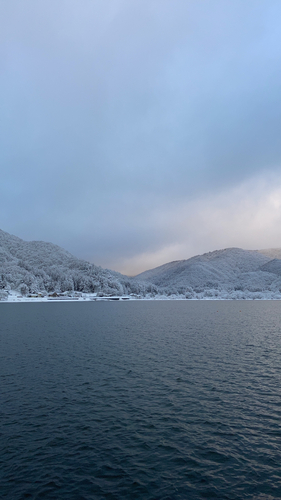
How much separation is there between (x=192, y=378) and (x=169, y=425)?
12406mm

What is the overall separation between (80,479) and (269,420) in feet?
52.5

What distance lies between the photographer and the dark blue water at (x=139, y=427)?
52.2 ft

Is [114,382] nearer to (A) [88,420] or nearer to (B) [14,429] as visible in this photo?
(A) [88,420]

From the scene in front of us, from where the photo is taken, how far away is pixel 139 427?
73.7 feet

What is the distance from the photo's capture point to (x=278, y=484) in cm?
1584

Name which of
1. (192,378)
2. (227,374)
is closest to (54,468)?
(192,378)

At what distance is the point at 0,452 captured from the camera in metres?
18.9

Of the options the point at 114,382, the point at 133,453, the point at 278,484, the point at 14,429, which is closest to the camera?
the point at 278,484

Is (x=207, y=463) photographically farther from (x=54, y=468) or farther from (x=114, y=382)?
(x=114, y=382)

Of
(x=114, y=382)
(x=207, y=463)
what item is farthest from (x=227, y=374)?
(x=207, y=463)

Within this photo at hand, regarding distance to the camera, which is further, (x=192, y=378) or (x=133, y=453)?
(x=192, y=378)

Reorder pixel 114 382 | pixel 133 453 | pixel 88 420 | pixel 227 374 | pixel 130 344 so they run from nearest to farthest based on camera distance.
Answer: pixel 133 453, pixel 88 420, pixel 114 382, pixel 227 374, pixel 130 344

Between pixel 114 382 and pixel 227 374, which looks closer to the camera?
pixel 114 382

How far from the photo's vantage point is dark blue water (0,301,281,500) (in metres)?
15.9
